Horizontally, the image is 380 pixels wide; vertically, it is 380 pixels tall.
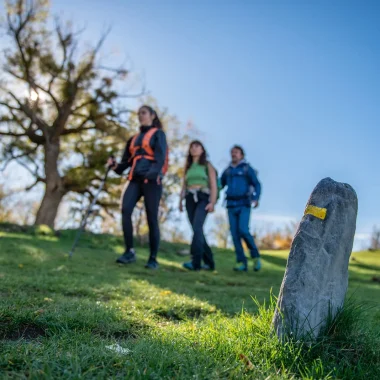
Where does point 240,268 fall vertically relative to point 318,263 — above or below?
below

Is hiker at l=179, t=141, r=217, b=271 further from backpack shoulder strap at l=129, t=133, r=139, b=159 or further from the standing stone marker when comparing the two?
the standing stone marker

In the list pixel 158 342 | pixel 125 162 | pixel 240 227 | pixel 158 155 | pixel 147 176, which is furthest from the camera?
pixel 240 227

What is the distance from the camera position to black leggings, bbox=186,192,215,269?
317 inches

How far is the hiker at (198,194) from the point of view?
8.12m

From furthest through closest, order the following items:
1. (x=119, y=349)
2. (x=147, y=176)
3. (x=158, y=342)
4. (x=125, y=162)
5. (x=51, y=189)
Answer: (x=51, y=189) → (x=125, y=162) → (x=147, y=176) → (x=158, y=342) → (x=119, y=349)

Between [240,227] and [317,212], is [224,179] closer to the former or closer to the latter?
[240,227]

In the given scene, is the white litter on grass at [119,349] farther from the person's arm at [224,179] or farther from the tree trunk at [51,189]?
the tree trunk at [51,189]

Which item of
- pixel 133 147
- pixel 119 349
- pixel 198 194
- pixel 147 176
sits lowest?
pixel 119 349

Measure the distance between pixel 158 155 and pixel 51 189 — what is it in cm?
1557

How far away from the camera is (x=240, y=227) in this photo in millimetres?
8859

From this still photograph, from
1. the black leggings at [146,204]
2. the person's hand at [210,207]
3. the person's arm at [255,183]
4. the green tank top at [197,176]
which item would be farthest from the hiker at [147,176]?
the person's arm at [255,183]

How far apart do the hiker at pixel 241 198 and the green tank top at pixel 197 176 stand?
3.07 feet

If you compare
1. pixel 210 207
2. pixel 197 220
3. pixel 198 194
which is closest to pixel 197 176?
pixel 198 194

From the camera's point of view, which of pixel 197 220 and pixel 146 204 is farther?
pixel 197 220
